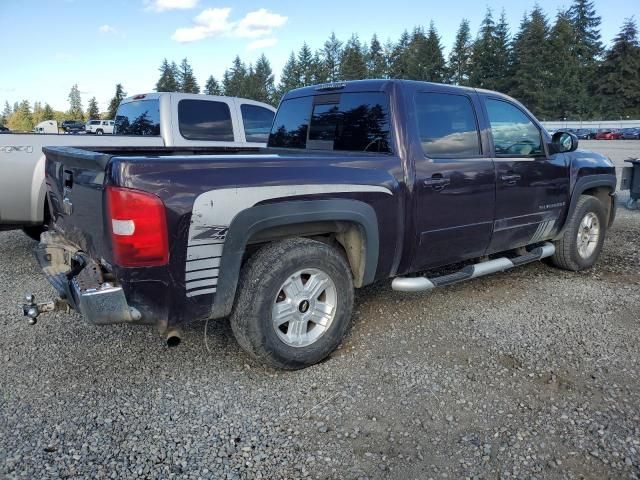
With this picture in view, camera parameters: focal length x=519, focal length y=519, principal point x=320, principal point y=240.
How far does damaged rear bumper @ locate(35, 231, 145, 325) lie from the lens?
2.78m

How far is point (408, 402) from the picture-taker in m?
3.09

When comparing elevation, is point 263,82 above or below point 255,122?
above

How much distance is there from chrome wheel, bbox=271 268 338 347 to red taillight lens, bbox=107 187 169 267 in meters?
0.86

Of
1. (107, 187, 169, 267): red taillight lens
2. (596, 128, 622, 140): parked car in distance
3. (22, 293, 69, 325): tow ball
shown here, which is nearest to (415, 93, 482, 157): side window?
(107, 187, 169, 267): red taillight lens

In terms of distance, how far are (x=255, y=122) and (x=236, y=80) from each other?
94.0m

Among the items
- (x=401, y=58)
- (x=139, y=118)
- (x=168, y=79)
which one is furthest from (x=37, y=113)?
(x=139, y=118)

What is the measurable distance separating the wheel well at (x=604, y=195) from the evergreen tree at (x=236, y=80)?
90562mm

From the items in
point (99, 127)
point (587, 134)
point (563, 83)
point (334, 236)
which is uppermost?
point (563, 83)

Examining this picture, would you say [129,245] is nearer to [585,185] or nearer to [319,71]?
[585,185]

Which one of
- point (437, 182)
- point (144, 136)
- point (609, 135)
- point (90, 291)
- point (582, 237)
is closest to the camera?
point (90, 291)

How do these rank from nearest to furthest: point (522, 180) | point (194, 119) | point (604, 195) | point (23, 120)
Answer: point (522, 180), point (604, 195), point (194, 119), point (23, 120)

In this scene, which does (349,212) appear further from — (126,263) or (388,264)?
(126,263)

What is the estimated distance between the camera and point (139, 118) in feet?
25.0

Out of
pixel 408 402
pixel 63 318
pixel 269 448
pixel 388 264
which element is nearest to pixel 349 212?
pixel 388 264
